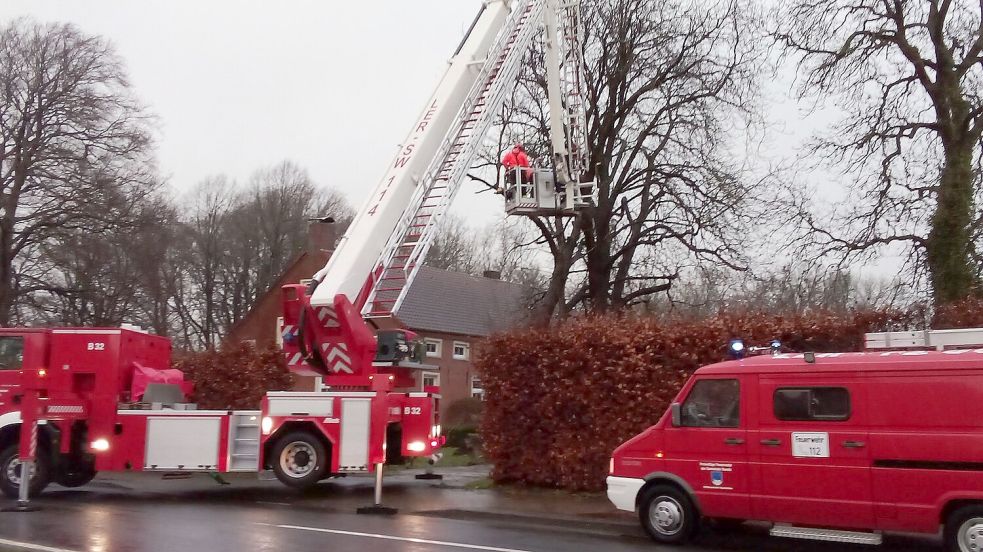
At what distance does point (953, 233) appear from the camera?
16.4m

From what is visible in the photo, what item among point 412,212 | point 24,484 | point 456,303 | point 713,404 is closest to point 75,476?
point 24,484

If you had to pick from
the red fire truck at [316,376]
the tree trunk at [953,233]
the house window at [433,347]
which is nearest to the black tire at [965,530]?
the red fire truck at [316,376]

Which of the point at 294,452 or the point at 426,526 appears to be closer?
the point at 426,526

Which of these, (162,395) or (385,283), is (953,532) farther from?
(162,395)

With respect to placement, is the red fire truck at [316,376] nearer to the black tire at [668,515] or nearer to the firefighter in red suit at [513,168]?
the firefighter in red suit at [513,168]

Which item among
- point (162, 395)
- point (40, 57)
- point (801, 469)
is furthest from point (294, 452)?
point (40, 57)

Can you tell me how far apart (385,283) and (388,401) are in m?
1.85

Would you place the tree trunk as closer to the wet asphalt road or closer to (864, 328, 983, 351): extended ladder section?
(864, 328, 983, 351): extended ladder section

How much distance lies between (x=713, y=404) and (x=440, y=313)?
32.7 m

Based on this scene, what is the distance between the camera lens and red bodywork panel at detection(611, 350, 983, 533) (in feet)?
27.5

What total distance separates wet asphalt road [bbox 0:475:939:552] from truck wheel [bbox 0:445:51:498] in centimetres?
21

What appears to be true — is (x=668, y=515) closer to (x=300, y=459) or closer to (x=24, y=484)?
(x=300, y=459)

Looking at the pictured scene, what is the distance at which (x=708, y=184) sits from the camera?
21156mm

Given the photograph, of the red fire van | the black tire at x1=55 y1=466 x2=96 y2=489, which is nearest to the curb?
the red fire van
